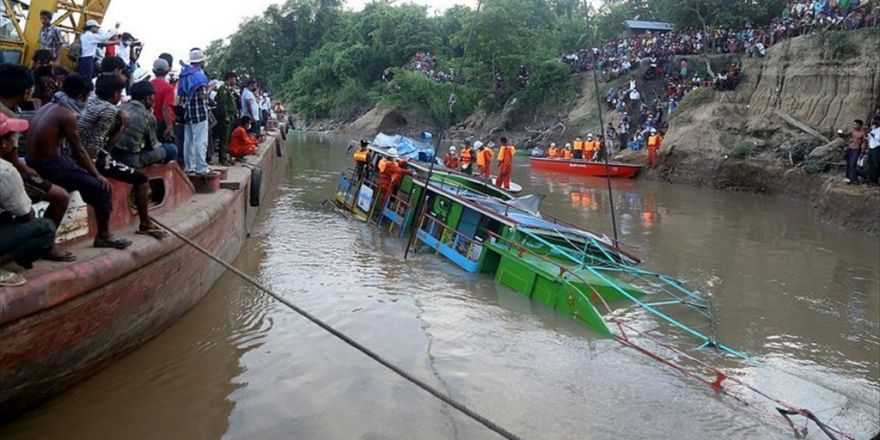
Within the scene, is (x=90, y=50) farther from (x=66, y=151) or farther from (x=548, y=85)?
(x=548, y=85)

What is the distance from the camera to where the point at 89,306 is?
488cm

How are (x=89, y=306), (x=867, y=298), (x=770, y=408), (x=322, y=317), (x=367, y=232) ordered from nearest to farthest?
(x=89, y=306)
(x=770, y=408)
(x=322, y=317)
(x=867, y=298)
(x=367, y=232)

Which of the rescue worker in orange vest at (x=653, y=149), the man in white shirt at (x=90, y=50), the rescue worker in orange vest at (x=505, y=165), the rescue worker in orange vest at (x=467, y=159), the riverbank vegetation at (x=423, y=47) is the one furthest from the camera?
the riverbank vegetation at (x=423, y=47)

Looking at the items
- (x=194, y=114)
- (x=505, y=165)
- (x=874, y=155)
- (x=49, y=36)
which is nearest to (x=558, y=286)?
(x=194, y=114)

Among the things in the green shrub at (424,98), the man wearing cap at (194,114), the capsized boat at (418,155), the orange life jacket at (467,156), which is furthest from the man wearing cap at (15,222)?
the green shrub at (424,98)

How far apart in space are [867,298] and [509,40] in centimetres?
3479

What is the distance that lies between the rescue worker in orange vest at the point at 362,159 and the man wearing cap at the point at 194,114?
18.5 ft

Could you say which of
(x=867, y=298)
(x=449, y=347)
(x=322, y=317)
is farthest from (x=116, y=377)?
(x=867, y=298)

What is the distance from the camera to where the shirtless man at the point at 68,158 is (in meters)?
4.76

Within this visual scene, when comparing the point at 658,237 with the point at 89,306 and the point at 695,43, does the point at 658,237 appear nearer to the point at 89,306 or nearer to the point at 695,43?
the point at 89,306

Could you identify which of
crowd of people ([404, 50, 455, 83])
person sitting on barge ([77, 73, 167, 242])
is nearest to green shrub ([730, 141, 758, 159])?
person sitting on barge ([77, 73, 167, 242])

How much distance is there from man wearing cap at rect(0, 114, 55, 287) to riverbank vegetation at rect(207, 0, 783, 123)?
34467 mm

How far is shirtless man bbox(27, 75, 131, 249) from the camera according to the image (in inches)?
187

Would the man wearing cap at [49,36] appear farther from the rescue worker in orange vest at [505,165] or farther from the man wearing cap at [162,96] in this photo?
the rescue worker in orange vest at [505,165]
